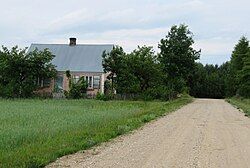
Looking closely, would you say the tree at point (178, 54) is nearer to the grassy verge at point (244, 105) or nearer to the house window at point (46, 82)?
the grassy verge at point (244, 105)

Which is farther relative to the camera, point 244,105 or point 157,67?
point 157,67

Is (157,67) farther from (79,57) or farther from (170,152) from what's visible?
(170,152)

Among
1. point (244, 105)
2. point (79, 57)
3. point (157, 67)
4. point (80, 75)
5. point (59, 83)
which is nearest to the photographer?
point (244, 105)

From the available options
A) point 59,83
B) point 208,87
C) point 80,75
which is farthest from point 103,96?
point 208,87

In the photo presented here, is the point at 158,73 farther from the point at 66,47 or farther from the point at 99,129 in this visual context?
the point at 99,129

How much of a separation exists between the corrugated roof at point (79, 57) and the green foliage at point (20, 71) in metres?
4.52

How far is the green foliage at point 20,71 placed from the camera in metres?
53.0

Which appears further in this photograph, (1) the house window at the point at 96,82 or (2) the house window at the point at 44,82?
(2) the house window at the point at 44,82

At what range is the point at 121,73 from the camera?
54.2m

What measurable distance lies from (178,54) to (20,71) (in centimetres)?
1959

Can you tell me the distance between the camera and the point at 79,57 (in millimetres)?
60562

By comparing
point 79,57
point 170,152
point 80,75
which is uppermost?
point 79,57

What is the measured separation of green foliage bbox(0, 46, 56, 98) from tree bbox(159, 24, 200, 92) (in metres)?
14.8

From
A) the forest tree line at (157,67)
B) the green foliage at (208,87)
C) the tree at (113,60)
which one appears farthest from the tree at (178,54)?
the green foliage at (208,87)
